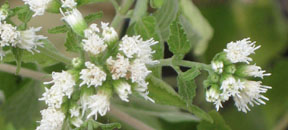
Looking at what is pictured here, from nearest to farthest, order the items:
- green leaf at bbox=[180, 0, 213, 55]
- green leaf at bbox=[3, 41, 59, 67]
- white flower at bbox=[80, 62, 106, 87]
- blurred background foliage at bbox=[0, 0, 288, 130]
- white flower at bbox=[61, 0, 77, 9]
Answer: white flower at bbox=[80, 62, 106, 87], white flower at bbox=[61, 0, 77, 9], green leaf at bbox=[3, 41, 59, 67], green leaf at bbox=[180, 0, 213, 55], blurred background foliage at bbox=[0, 0, 288, 130]

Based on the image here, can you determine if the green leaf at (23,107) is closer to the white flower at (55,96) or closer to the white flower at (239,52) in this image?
the white flower at (55,96)

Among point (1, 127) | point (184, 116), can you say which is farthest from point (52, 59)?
point (184, 116)

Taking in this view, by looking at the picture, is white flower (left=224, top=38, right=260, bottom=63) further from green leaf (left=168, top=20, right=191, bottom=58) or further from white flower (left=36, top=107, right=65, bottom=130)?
white flower (left=36, top=107, right=65, bottom=130)

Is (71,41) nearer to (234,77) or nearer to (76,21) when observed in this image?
(76,21)

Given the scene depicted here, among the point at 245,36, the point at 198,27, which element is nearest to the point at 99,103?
the point at 198,27

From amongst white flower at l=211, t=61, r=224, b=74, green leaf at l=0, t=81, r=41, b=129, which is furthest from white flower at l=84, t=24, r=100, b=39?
green leaf at l=0, t=81, r=41, b=129

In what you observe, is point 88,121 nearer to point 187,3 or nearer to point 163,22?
point 163,22

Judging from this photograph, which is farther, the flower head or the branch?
the branch
